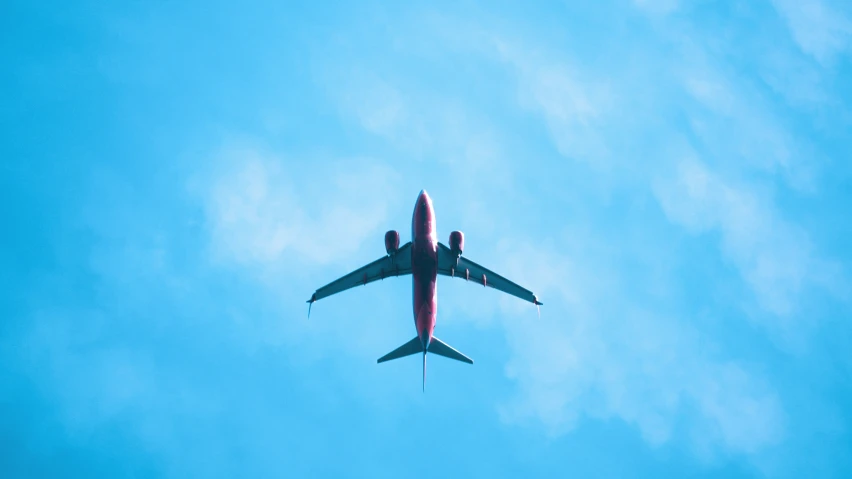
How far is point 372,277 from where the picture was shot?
56812 millimetres

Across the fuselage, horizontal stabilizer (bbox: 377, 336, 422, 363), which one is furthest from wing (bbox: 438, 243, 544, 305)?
horizontal stabilizer (bbox: 377, 336, 422, 363)

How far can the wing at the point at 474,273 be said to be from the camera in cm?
5609

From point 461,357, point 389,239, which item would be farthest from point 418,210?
point 461,357

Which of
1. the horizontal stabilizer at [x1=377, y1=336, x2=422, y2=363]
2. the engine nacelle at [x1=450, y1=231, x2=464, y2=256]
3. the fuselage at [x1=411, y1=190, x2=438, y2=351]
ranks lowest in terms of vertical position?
the horizontal stabilizer at [x1=377, y1=336, x2=422, y2=363]

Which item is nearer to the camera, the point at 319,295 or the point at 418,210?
the point at 418,210

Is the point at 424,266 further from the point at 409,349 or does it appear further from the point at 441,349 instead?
the point at 441,349

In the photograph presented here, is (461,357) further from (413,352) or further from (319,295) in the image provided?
(319,295)

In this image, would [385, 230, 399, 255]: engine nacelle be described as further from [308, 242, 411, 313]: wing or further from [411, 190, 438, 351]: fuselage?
[411, 190, 438, 351]: fuselage

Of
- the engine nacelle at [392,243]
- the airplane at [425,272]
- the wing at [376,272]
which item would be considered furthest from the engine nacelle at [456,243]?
the engine nacelle at [392,243]

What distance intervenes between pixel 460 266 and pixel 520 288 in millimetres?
5059

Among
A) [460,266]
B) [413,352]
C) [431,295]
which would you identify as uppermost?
[460,266]

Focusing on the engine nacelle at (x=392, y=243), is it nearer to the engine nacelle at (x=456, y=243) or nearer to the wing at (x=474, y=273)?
the wing at (x=474, y=273)

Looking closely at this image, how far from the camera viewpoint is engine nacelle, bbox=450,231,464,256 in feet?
181

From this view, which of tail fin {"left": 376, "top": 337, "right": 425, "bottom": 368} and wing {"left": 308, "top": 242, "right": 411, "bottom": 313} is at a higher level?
wing {"left": 308, "top": 242, "right": 411, "bottom": 313}
